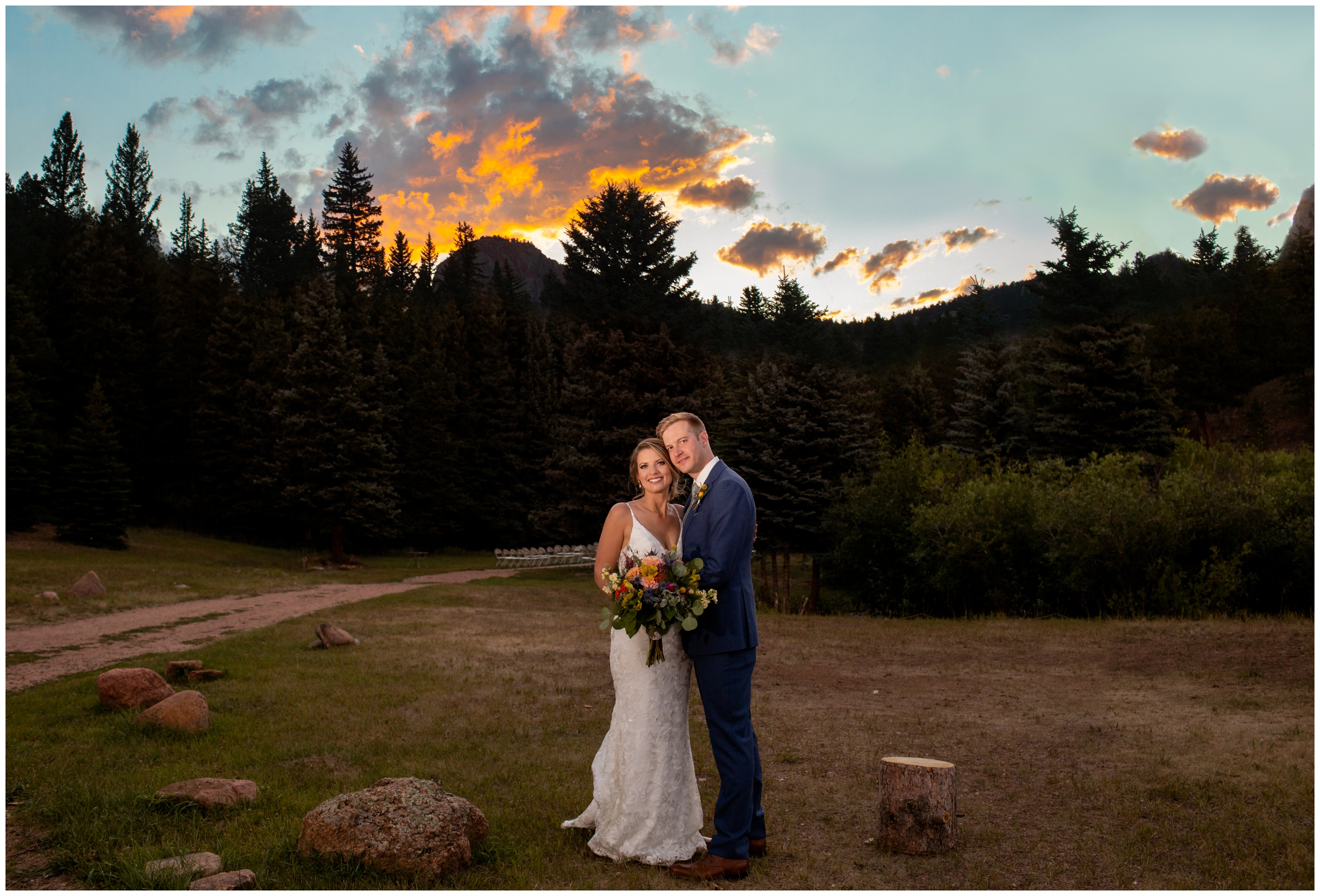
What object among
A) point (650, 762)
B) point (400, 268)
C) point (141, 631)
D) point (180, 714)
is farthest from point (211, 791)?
point (400, 268)

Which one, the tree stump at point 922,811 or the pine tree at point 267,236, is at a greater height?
the pine tree at point 267,236

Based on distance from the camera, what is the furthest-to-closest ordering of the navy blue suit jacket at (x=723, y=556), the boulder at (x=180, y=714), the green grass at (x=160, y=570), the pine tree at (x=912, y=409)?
1. the pine tree at (x=912, y=409)
2. the green grass at (x=160, y=570)
3. the boulder at (x=180, y=714)
4. the navy blue suit jacket at (x=723, y=556)

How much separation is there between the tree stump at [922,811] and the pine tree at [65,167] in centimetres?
8102

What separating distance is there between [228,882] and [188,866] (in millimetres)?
443

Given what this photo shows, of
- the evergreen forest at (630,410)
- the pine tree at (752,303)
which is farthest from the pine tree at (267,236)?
the pine tree at (752,303)

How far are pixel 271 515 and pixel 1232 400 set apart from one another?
56.7 metres

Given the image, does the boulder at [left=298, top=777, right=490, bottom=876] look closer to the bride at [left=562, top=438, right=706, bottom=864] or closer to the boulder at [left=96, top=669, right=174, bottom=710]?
the bride at [left=562, top=438, right=706, bottom=864]

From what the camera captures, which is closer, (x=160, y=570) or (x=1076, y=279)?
(x=160, y=570)

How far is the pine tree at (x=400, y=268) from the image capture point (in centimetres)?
7344

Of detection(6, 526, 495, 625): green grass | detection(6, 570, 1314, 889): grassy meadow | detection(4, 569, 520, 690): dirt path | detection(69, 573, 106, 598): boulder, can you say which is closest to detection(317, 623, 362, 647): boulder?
detection(6, 570, 1314, 889): grassy meadow

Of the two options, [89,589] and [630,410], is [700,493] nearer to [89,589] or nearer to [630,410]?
[89,589]

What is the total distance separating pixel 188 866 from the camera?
475 cm

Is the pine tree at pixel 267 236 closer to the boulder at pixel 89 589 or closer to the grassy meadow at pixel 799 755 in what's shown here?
the boulder at pixel 89 589

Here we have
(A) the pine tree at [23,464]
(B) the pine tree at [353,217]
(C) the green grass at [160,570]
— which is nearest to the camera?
(C) the green grass at [160,570]
